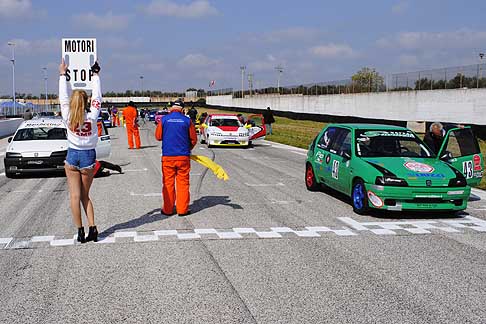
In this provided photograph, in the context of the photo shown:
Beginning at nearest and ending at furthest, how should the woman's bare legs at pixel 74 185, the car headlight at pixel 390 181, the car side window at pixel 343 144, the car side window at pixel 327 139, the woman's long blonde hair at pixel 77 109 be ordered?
the woman's long blonde hair at pixel 77 109, the woman's bare legs at pixel 74 185, the car headlight at pixel 390 181, the car side window at pixel 343 144, the car side window at pixel 327 139

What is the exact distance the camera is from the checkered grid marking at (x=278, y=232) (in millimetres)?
7434

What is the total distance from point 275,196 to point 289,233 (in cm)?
335

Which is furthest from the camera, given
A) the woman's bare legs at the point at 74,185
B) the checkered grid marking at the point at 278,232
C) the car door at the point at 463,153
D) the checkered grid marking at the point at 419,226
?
the car door at the point at 463,153

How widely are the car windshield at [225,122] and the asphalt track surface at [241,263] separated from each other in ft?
46.2

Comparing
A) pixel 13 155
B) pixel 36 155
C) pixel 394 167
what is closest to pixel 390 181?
pixel 394 167

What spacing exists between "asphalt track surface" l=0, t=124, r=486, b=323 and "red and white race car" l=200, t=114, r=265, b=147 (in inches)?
517

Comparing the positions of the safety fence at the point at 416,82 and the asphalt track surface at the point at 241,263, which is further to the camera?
the safety fence at the point at 416,82

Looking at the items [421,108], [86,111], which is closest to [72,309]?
[86,111]

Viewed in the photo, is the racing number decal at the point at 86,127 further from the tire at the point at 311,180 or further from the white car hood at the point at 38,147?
the white car hood at the point at 38,147

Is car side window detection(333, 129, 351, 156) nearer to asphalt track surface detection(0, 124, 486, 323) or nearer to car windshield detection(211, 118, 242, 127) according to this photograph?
asphalt track surface detection(0, 124, 486, 323)

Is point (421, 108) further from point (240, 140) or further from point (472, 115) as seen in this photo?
point (240, 140)

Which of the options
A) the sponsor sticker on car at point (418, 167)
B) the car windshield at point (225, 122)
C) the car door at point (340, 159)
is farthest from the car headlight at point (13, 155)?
the car windshield at point (225, 122)

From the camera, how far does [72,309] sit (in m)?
4.95

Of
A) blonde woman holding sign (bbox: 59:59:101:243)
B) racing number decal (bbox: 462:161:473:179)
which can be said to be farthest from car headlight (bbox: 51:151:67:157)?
racing number decal (bbox: 462:161:473:179)
